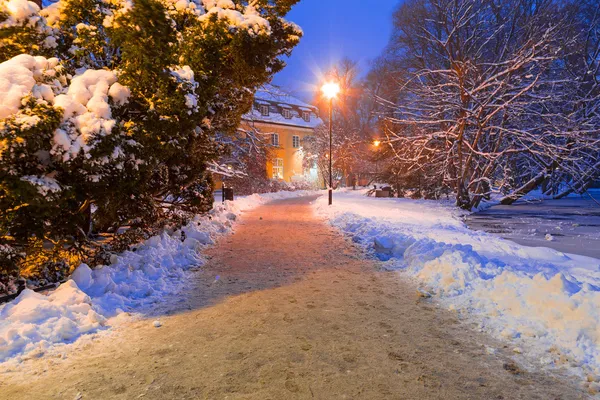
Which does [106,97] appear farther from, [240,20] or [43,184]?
[240,20]

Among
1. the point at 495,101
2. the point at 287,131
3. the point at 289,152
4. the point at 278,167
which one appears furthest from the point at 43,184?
the point at 287,131

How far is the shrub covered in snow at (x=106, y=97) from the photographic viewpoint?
16.4ft

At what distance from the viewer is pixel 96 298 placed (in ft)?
17.3

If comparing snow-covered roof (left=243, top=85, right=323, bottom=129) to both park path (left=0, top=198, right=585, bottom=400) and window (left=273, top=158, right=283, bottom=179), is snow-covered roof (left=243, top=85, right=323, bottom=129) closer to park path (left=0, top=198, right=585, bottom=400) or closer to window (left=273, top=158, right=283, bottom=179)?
window (left=273, top=158, right=283, bottom=179)

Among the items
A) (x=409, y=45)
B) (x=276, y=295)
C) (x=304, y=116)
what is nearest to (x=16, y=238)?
(x=276, y=295)

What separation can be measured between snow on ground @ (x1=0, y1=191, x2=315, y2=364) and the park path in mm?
336

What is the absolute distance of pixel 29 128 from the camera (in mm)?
4805

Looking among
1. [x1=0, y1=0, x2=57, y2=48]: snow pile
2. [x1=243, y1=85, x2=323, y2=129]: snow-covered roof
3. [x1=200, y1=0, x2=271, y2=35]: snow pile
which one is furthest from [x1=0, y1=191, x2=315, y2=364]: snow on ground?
[x1=243, y1=85, x2=323, y2=129]: snow-covered roof

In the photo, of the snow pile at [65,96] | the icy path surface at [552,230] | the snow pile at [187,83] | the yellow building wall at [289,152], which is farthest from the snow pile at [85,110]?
the yellow building wall at [289,152]

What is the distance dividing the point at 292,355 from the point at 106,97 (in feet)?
15.6

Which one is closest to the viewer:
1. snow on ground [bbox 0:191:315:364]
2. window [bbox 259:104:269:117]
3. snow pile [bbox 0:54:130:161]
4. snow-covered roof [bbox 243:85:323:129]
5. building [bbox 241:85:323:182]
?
snow on ground [bbox 0:191:315:364]

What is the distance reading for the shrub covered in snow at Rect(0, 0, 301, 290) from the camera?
4992 millimetres

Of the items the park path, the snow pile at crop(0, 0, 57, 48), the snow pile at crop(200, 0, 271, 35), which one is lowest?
the park path

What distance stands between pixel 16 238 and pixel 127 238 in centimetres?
231
